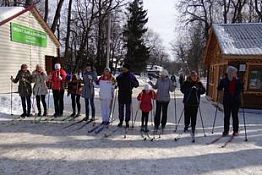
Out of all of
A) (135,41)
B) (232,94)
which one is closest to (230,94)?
(232,94)

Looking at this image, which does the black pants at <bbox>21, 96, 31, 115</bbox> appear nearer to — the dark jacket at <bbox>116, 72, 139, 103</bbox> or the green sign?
the dark jacket at <bbox>116, 72, 139, 103</bbox>

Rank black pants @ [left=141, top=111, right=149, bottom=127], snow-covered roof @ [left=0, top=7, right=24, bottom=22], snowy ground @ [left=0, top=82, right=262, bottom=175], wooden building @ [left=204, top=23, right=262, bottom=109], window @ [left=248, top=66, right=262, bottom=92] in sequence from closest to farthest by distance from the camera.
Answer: snowy ground @ [left=0, top=82, right=262, bottom=175] → black pants @ [left=141, top=111, right=149, bottom=127] → wooden building @ [left=204, top=23, right=262, bottom=109] → window @ [left=248, top=66, right=262, bottom=92] → snow-covered roof @ [left=0, top=7, right=24, bottom=22]

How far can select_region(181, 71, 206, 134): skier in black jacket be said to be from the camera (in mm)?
11047

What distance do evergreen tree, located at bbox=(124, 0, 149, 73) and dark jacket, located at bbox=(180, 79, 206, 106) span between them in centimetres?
4843

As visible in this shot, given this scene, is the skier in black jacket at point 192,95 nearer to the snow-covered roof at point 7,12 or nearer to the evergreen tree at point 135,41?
the snow-covered roof at point 7,12

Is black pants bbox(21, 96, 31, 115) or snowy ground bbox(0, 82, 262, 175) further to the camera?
black pants bbox(21, 96, 31, 115)

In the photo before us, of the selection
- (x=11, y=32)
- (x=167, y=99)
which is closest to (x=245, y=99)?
(x=167, y=99)

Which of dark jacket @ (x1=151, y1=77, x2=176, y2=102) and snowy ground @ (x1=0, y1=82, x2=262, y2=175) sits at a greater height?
dark jacket @ (x1=151, y1=77, x2=176, y2=102)

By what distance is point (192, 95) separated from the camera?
11.0 m

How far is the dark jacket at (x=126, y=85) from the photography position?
1163 cm

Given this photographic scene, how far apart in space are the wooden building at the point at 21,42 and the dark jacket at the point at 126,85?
8986mm

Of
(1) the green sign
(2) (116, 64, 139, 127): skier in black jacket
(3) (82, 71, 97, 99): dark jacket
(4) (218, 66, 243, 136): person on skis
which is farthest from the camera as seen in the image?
(1) the green sign

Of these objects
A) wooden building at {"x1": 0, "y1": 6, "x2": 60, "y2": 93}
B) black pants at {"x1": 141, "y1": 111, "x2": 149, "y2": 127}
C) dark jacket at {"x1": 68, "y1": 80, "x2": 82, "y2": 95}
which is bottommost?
black pants at {"x1": 141, "y1": 111, "x2": 149, "y2": 127}

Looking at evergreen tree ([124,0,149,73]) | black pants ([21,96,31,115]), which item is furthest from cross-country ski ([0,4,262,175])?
evergreen tree ([124,0,149,73])
